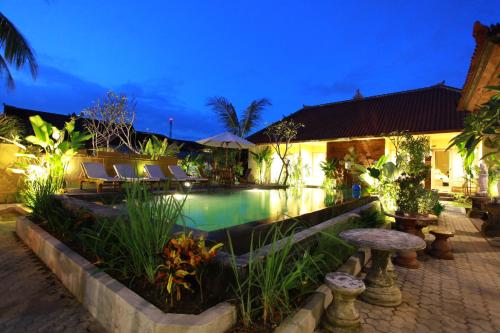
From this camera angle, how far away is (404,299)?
2.83 metres

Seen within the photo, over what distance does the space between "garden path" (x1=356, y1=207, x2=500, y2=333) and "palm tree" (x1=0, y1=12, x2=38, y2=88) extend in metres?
12.2

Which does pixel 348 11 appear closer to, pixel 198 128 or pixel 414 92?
pixel 414 92

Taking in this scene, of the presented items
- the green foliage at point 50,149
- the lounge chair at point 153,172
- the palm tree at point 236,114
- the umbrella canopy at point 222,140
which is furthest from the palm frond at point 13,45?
the palm tree at point 236,114

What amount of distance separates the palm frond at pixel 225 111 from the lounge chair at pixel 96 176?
422 inches

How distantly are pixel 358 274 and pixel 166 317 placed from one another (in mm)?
2490

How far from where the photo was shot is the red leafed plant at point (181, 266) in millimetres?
2115

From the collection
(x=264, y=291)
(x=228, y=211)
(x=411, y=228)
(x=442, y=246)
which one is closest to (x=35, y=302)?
(x=264, y=291)

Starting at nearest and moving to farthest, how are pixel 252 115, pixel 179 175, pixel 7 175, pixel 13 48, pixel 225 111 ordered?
pixel 7 175 → pixel 13 48 → pixel 179 175 → pixel 225 111 → pixel 252 115

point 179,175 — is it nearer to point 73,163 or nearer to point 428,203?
point 73,163

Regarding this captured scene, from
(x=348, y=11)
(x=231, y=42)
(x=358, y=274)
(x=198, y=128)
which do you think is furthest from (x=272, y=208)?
(x=198, y=128)

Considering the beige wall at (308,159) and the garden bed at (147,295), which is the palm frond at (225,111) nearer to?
the beige wall at (308,159)

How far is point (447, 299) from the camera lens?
2846 millimetres

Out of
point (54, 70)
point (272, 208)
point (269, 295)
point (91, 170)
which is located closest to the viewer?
point (269, 295)

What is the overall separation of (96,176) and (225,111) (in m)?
11.3
